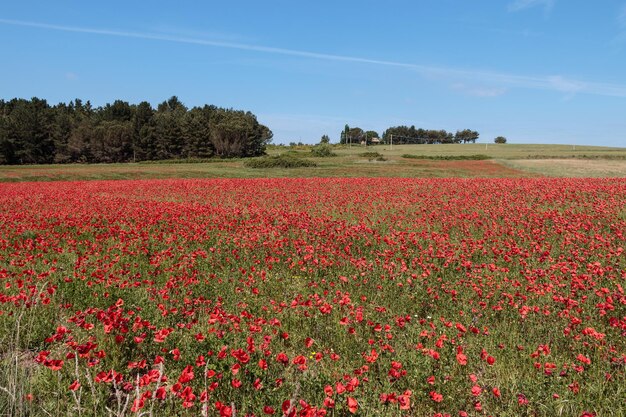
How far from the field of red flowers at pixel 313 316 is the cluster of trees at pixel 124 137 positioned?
8093cm

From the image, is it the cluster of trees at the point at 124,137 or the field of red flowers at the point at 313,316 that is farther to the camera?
the cluster of trees at the point at 124,137

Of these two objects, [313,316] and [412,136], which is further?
[412,136]

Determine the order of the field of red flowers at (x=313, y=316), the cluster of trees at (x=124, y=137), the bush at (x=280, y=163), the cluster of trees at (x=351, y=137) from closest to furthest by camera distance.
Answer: the field of red flowers at (x=313, y=316) → the bush at (x=280, y=163) → the cluster of trees at (x=124, y=137) → the cluster of trees at (x=351, y=137)

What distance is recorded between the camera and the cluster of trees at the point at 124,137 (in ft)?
274

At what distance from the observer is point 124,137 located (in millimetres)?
89188

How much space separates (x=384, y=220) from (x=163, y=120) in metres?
93.4

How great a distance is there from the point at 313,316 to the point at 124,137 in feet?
310

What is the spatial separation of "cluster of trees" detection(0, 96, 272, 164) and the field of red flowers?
3186 inches

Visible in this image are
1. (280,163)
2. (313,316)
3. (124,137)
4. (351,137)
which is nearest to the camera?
(313,316)

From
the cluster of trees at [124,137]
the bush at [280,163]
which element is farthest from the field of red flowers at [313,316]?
the cluster of trees at [124,137]

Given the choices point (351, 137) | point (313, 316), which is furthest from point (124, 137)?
point (351, 137)

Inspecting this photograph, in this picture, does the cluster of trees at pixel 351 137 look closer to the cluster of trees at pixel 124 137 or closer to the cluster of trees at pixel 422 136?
the cluster of trees at pixel 422 136

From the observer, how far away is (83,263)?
7.34 meters

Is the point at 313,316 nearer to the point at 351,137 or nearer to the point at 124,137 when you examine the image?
the point at 124,137
